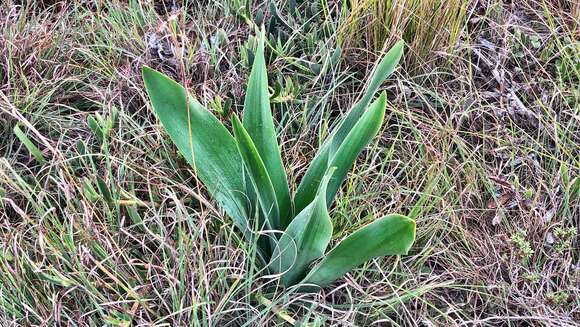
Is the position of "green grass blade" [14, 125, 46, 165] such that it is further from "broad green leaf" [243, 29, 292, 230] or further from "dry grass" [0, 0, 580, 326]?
"broad green leaf" [243, 29, 292, 230]

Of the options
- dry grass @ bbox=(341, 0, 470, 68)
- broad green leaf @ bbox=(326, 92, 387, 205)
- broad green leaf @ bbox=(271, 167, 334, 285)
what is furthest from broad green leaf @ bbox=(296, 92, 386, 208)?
dry grass @ bbox=(341, 0, 470, 68)

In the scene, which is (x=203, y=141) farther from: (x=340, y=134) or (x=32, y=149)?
(x=32, y=149)

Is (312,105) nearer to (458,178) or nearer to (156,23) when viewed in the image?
(458,178)

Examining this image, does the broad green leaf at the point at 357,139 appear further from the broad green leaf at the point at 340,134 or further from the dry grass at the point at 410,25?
the dry grass at the point at 410,25

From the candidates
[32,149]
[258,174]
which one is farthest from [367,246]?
[32,149]

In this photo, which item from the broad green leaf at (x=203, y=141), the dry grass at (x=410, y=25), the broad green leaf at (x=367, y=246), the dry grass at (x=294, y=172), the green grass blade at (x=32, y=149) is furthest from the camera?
the dry grass at (x=410, y=25)

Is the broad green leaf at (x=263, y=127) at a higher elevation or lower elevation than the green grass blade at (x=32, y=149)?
higher

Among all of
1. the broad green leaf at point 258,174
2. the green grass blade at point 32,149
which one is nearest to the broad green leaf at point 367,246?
the broad green leaf at point 258,174
